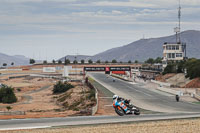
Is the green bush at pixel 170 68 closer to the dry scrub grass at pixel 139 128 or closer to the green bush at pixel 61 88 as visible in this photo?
the green bush at pixel 61 88

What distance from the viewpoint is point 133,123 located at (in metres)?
22.4

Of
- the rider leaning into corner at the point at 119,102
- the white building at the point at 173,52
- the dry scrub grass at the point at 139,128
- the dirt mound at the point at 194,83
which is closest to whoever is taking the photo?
the dry scrub grass at the point at 139,128

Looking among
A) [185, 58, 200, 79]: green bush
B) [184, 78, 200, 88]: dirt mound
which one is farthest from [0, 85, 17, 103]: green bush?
[185, 58, 200, 79]: green bush

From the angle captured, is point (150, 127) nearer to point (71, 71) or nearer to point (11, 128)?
point (11, 128)

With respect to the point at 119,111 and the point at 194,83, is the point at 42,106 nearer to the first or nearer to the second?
the point at 119,111

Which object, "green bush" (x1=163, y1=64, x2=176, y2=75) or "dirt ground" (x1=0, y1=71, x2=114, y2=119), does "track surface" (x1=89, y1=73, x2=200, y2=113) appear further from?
"green bush" (x1=163, y1=64, x2=176, y2=75)

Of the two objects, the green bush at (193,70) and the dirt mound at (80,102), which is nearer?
the dirt mound at (80,102)

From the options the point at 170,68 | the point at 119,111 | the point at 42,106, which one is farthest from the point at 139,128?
the point at 170,68

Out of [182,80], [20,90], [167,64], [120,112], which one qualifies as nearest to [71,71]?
[167,64]

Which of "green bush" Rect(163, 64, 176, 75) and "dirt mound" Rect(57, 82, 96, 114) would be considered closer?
"dirt mound" Rect(57, 82, 96, 114)

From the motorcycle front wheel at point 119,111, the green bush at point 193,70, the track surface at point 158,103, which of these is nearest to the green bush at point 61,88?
the track surface at point 158,103

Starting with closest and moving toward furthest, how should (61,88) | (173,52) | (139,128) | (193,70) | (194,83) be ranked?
(139,128), (194,83), (193,70), (61,88), (173,52)

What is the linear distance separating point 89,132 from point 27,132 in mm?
3576

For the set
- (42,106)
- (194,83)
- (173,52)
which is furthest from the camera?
(173,52)
